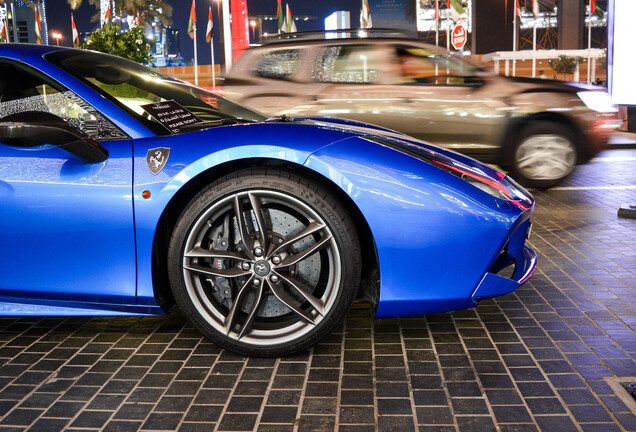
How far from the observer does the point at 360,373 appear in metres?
2.96

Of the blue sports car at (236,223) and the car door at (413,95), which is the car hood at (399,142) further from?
the car door at (413,95)

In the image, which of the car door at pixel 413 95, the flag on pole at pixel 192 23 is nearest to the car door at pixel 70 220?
the car door at pixel 413 95

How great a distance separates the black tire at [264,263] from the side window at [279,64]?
5.69m

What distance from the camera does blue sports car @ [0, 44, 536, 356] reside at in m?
2.94

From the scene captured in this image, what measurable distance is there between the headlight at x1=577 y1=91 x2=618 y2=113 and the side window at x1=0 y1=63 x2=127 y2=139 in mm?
6379

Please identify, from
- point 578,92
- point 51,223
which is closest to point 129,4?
point 578,92

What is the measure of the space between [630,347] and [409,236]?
1.23 meters

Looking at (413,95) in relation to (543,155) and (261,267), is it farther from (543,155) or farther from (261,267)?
(261,267)

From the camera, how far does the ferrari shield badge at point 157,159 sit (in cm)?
300

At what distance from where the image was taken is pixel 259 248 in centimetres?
305

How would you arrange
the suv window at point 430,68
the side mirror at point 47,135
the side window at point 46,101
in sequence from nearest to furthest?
the side mirror at point 47,135 < the side window at point 46,101 < the suv window at point 430,68

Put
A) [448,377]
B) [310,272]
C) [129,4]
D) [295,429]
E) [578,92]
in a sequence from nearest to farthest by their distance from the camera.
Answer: [295,429]
[448,377]
[310,272]
[578,92]
[129,4]

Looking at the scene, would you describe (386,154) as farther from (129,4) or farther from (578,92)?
(129,4)

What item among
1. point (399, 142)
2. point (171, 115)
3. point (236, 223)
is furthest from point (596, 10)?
point (236, 223)
